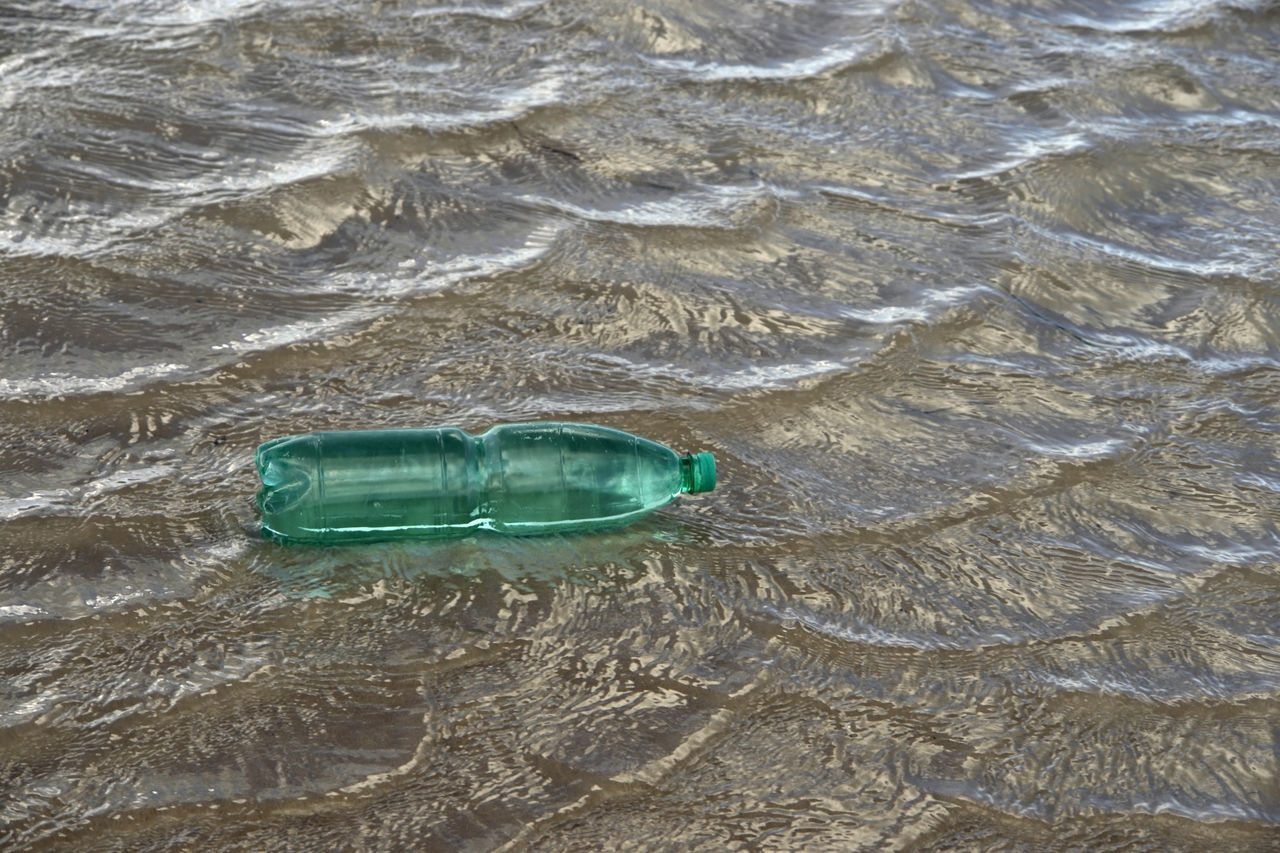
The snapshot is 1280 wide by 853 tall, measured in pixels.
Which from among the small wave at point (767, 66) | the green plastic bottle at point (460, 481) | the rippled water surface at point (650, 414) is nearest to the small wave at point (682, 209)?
the rippled water surface at point (650, 414)

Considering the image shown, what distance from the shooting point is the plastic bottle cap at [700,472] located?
64.8 inches

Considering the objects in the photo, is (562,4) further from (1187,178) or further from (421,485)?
(421,485)

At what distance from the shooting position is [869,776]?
136 cm

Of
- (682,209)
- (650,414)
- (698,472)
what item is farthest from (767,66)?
(698,472)

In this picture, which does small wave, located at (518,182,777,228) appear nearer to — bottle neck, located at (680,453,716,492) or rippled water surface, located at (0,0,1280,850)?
rippled water surface, located at (0,0,1280,850)

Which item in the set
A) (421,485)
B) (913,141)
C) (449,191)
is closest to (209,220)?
(449,191)

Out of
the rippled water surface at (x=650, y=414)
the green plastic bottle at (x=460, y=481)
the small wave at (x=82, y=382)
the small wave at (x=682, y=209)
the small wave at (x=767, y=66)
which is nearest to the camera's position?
the rippled water surface at (x=650, y=414)

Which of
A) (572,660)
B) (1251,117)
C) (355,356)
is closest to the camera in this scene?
(572,660)

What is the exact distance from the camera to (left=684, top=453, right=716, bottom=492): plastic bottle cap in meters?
1.65

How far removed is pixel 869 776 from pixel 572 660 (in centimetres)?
34

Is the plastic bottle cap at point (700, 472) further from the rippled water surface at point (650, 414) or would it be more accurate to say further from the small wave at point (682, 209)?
the small wave at point (682, 209)

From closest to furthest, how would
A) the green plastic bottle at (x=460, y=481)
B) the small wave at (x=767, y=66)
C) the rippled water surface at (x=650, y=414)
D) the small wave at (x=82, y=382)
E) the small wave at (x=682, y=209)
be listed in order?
the rippled water surface at (x=650, y=414)
the green plastic bottle at (x=460, y=481)
the small wave at (x=82, y=382)
the small wave at (x=682, y=209)
the small wave at (x=767, y=66)

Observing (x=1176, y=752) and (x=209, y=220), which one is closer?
(x=1176, y=752)

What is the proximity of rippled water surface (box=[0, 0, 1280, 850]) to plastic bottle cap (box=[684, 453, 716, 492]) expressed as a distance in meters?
0.08
